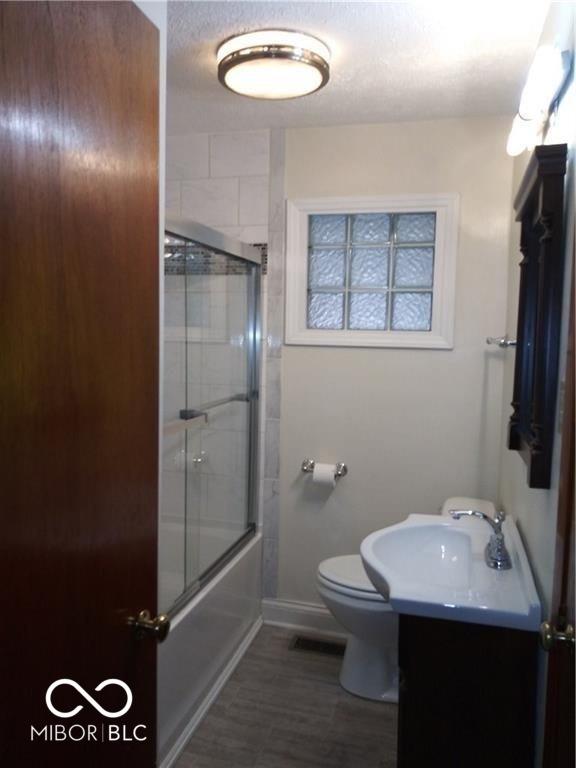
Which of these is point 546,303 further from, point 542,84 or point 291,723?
point 291,723

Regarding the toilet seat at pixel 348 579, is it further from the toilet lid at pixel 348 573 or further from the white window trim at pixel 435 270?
the white window trim at pixel 435 270

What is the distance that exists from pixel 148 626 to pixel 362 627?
1336mm

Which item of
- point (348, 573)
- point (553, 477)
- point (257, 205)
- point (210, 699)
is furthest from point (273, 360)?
point (553, 477)

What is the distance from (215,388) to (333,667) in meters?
1.33

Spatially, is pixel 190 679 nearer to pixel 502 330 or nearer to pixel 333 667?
pixel 333 667

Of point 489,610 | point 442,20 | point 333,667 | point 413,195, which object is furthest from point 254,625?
point 442,20

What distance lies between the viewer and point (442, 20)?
1.65 metres

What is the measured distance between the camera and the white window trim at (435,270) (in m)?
2.49

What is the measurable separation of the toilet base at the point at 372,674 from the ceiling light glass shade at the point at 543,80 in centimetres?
197

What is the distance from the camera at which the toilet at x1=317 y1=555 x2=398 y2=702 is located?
7.05 feet

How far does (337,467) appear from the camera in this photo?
268 centimetres

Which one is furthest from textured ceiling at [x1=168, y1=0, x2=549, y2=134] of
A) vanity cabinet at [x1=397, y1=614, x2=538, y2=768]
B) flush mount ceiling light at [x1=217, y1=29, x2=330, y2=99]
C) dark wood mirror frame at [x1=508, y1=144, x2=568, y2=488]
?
vanity cabinet at [x1=397, y1=614, x2=538, y2=768]

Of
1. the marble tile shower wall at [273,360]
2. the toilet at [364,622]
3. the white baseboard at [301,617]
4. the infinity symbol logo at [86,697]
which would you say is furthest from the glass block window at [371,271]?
the infinity symbol logo at [86,697]

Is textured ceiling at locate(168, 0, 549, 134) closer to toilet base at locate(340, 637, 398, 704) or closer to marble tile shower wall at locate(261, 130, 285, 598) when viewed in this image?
marble tile shower wall at locate(261, 130, 285, 598)
